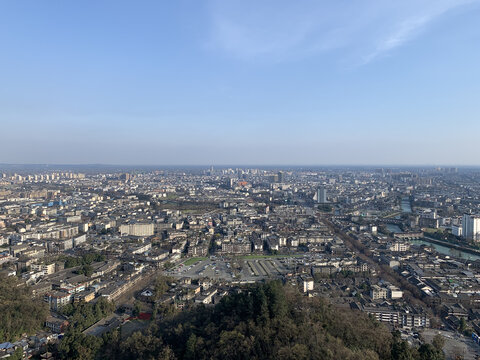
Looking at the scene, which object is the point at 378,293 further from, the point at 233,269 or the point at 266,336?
the point at 266,336

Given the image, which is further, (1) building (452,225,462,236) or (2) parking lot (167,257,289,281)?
(1) building (452,225,462,236)

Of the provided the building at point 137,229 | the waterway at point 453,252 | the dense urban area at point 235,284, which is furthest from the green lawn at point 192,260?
the waterway at point 453,252

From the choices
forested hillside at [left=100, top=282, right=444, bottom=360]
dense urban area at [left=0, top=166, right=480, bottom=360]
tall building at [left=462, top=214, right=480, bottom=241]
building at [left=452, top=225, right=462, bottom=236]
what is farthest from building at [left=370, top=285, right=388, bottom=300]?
building at [left=452, top=225, right=462, bottom=236]

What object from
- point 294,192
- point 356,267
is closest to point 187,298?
point 356,267

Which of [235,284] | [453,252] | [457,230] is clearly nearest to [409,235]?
[457,230]

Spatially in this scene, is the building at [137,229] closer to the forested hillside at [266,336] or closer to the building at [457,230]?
the forested hillside at [266,336]

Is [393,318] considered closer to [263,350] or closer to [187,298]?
[263,350]

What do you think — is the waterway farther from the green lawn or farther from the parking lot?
the green lawn

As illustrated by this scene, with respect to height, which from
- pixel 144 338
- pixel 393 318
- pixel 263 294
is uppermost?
pixel 263 294
